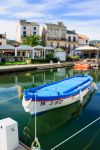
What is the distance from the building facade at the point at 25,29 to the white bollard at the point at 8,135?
58467mm

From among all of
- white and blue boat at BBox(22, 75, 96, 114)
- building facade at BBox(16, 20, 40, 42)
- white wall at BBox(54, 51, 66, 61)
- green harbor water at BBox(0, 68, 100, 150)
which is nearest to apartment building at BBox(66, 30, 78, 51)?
building facade at BBox(16, 20, 40, 42)

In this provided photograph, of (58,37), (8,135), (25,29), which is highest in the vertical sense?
(25,29)

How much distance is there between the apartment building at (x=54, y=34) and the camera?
69062mm

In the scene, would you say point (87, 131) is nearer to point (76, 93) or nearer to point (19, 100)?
point (76, 93)

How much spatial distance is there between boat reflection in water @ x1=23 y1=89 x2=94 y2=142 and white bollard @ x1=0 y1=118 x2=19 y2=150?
2493mm

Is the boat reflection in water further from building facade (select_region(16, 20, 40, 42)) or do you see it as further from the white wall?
building facade (select_region(16, 20, 40, 42))

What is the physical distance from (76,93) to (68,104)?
41.2 inches

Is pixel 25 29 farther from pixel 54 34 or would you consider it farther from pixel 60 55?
pixel 60 55

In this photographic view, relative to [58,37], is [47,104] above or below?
below

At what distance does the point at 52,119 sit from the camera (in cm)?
1362

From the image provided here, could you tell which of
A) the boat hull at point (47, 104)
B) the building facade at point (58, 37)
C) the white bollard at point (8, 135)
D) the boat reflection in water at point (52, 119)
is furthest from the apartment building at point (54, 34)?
the white bollard at point (8, 135)

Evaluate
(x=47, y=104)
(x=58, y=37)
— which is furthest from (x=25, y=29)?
(x=47, y=104)

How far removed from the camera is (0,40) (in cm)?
5469

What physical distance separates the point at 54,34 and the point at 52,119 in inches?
2316
